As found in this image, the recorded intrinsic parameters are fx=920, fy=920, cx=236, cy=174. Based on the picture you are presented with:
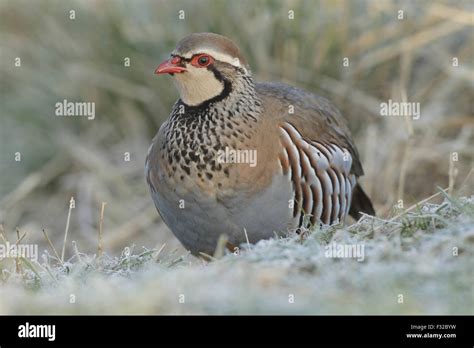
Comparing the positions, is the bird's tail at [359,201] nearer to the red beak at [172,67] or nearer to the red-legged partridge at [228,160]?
the red-legged partridge at [228,160]

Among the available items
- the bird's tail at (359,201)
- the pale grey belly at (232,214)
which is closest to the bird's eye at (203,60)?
the pale grey belly at (232,214)

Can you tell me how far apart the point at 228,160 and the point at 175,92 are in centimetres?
277

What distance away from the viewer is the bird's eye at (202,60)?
4.18m

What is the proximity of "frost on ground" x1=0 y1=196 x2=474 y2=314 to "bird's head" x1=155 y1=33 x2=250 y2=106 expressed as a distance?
3.66 ft

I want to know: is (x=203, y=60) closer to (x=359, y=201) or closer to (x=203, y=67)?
(x=203, y=67)

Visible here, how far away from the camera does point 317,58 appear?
6.54 metres

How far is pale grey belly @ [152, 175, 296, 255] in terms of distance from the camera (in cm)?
412

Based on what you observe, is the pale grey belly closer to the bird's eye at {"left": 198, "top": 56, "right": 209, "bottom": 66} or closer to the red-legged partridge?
the red-legged partridge

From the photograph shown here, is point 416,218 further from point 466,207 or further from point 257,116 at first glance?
point 257,116

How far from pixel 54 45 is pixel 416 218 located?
4801mm

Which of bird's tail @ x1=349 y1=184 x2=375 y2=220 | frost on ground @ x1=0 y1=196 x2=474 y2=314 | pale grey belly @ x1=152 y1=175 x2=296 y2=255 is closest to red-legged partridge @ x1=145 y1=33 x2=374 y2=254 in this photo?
pale grey belly @ x1=152 y1=175 x2=296 y2=255

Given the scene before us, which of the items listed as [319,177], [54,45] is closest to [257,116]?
[319,177]

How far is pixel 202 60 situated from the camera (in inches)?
165

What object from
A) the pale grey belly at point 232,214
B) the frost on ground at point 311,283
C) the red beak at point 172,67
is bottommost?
the frost on ground at point 311,283
